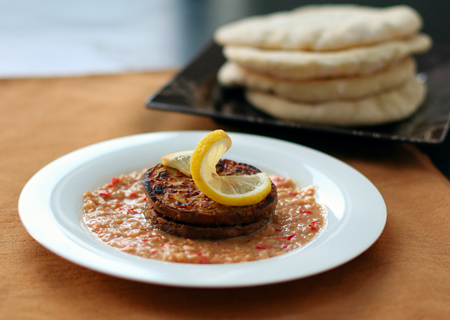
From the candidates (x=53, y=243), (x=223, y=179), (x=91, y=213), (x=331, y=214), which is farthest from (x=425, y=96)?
(x=53, y=243)

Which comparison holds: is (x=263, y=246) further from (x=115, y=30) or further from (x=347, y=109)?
(x=115, y=30)

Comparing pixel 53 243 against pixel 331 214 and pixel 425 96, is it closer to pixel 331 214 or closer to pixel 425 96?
pixel 331 214

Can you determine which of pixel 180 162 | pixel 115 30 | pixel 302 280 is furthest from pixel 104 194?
pixel 115 30

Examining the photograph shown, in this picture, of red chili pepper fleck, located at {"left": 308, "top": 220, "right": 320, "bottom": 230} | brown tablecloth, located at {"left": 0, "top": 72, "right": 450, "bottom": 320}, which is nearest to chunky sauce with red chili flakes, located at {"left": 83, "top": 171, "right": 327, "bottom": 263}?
red chili pepper fleck, located at {"left": 308, "top": 220, "right": 320, "bottom": 230}

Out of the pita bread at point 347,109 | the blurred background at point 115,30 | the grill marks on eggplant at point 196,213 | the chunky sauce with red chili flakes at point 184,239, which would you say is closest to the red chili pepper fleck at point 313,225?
the chunky sauce with red chili flakes at point 184,239

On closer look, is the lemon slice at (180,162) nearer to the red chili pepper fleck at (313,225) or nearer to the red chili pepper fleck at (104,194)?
the red chili pepper fleck at (104,194)

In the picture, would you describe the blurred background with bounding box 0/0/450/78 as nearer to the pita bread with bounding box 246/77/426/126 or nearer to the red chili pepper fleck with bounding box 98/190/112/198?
the pita bread with bounding box 246/77/426/126
